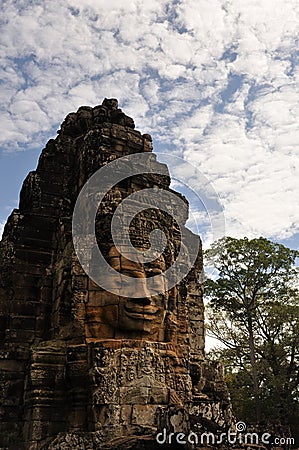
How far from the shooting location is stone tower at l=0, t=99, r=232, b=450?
6.40m

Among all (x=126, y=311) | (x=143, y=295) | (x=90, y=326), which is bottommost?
(x=90, y=326)

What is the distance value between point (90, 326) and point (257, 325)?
14.3m

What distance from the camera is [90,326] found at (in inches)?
284

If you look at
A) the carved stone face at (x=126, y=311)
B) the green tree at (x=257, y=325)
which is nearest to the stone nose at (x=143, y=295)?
the carved stone face at (x=126, y=311)

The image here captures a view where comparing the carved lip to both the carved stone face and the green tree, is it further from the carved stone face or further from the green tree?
the green tree

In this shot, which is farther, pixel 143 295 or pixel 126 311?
pixel 143 295

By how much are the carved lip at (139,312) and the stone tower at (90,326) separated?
1 centimetres

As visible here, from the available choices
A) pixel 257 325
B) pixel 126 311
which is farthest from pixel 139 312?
pixel 257 325

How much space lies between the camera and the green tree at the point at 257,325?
19203 mm

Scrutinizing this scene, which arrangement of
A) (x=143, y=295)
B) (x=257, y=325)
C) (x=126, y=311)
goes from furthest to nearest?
(x=257, y=325), (x=143, y=295), (x=126, y=311)

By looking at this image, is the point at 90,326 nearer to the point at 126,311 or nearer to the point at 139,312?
the point at 126,311

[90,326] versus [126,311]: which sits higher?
[126,311]

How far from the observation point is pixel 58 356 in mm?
7098

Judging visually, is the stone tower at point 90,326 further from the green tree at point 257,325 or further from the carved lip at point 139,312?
the green tree at point 257,325
